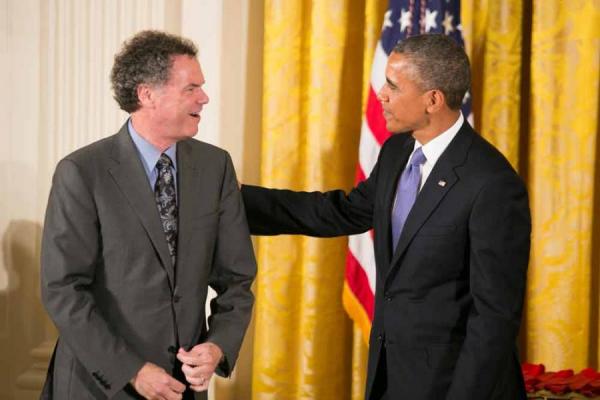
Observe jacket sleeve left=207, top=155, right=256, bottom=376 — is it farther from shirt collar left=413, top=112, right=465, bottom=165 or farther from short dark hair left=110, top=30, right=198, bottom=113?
shirt collar left=413, top=112, right=465, bottom=165

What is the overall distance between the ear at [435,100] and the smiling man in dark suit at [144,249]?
2.14 ft

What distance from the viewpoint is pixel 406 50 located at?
2672 mm

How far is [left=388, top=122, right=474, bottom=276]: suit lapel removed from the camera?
256 cm

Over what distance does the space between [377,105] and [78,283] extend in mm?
1764

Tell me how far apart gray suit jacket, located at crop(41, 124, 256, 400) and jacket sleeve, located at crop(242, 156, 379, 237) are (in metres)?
0.55

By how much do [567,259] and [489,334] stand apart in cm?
152

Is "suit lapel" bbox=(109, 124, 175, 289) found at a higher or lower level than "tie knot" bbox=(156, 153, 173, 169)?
lower

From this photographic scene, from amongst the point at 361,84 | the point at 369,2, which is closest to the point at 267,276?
the point at 361,84

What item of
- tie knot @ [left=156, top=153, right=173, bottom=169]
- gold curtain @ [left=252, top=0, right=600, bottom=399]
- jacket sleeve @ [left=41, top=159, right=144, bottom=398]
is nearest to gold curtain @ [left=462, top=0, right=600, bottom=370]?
gold curtain @ [left=252, top=0, right=600, bottom=399]

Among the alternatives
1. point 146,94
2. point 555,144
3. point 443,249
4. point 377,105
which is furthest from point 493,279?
point 555,144

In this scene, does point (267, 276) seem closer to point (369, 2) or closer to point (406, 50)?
point (369, 2)

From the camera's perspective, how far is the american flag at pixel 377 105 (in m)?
3.67

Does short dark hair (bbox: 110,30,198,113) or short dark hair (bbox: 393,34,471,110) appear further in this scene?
short dark hair (bbox: 393,34,471,110)

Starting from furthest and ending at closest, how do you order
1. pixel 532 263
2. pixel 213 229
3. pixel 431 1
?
1. pixel 532 263
2. pixel 431 1
3. pixel 213 229
